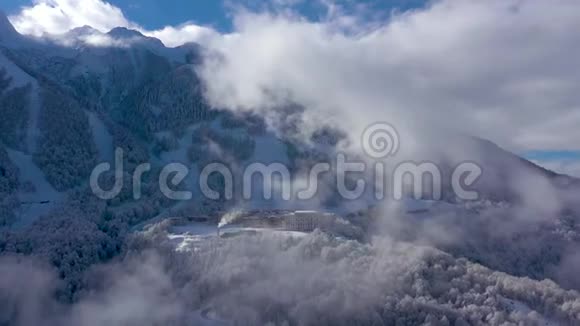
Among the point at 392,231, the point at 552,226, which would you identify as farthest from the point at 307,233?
the point at 552,226

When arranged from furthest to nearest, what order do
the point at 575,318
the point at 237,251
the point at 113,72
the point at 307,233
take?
the point at 113,72, the point at 307,233, the point at 237,251, the point at 575,318

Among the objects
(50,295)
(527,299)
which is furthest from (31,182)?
(527,299)

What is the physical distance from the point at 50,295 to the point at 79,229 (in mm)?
20805

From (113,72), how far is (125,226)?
88.2 meters

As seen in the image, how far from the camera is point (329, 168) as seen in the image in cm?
15812

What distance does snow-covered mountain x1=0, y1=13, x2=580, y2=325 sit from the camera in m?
87.0

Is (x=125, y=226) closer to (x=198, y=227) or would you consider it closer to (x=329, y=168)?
(x=198, y=227)

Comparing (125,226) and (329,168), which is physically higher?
(329,168)

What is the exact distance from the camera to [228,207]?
135750 mm

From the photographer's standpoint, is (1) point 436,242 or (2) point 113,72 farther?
(2) point 113,72

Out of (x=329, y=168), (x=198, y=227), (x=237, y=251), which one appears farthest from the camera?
(x=329, y=168)

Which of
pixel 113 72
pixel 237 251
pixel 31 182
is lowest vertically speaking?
pixel 237 251

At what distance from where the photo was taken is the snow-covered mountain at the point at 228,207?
87.0 metres

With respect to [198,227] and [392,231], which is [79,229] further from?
[392,231]
